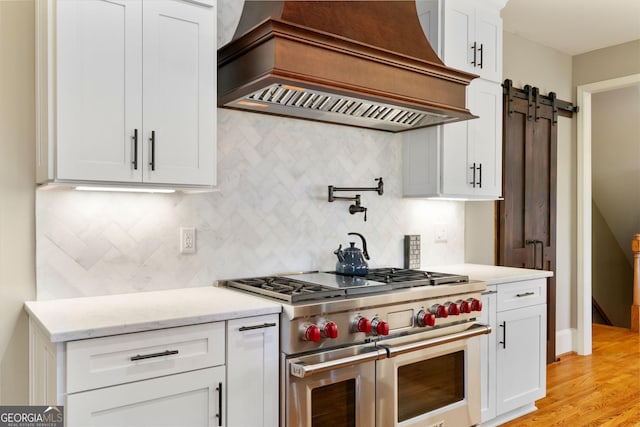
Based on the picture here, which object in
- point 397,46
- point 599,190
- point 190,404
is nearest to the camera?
point 190,404

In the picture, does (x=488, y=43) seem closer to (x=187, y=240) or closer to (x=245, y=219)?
(x=245, y=219)

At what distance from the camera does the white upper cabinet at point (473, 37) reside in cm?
300

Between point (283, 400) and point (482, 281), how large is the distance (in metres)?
1.36

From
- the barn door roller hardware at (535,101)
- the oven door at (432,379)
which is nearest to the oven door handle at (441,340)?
the oven door at (432,379)

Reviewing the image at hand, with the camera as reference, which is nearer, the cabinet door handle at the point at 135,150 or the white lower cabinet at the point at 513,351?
the cabinet door handle at the point at 135,150

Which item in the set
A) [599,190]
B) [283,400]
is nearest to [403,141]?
[283,400]

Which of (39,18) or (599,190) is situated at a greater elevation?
(39,18)

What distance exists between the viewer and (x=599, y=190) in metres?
6.04

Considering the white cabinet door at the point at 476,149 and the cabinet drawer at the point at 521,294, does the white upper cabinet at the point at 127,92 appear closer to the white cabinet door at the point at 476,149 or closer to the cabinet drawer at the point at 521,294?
the white cabinet door at the point at 476,149

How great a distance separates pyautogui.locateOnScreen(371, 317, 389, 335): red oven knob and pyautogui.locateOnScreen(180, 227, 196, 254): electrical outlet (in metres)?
0.95

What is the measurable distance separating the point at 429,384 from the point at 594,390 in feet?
6.21

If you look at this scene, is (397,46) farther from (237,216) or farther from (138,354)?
(138,354)

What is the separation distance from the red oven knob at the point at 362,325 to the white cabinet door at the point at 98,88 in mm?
1088

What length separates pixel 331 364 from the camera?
2020mm
